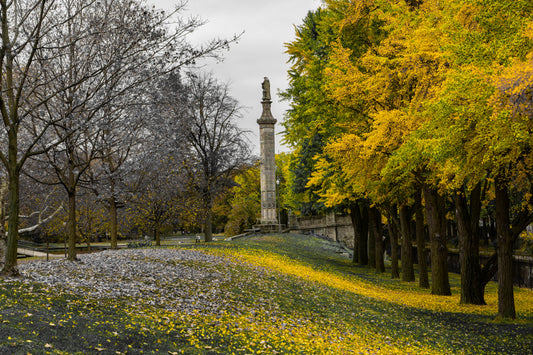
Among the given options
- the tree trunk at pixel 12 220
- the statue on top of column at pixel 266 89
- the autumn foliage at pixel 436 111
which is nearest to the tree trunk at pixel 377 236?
the autumn foliage at pixel 436 111

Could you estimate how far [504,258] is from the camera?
14398 millimetres

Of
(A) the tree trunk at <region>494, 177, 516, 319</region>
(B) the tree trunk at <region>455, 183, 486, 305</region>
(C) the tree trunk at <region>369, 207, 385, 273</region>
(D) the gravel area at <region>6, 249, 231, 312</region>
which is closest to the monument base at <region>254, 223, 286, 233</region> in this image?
(C) the tree trunk at <region>369, 207, 385, 273</region>

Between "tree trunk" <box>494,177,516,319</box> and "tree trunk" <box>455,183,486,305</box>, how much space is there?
2.71m

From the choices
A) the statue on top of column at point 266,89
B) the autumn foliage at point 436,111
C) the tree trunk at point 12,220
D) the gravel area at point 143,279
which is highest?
the statue on top of column at point 266,89

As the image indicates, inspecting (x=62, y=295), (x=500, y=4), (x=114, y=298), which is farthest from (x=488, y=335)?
(x=62, y=295)

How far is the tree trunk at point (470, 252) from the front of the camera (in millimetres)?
17172

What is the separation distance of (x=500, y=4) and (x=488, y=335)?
331 inches

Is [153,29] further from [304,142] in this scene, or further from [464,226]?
[304,142]

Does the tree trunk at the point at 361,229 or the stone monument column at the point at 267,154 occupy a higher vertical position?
the stone monument column at the point at 267,154

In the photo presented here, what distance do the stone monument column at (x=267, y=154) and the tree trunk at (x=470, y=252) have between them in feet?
96.8

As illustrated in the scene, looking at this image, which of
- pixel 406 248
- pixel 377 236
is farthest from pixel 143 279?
pixel 377 236

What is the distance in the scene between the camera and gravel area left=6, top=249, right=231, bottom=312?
10.9 metres

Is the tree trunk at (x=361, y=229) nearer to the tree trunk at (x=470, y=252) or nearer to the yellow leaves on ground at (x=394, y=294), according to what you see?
the yellow leaves on ground at (x=394, y=294)

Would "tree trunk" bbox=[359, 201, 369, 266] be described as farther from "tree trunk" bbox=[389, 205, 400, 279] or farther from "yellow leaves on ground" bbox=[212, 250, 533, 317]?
"yellow leaves on ground" bbox=[212, 250, 533, 317]
